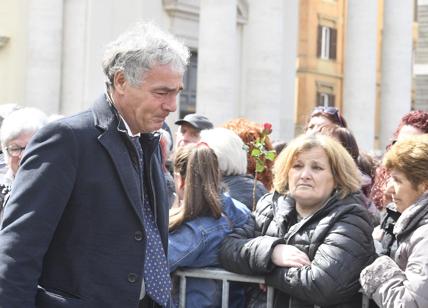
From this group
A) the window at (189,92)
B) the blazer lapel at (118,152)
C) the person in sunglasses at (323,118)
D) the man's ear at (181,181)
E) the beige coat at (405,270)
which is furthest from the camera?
the window at (189,92)

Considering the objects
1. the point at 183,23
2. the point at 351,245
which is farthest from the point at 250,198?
the point at 183,23

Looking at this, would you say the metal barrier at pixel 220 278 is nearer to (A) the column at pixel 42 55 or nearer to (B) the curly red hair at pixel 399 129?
(B) the curly red hair at pixel 399 129

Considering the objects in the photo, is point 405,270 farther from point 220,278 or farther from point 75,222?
point 75,222

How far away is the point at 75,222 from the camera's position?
2984 mm

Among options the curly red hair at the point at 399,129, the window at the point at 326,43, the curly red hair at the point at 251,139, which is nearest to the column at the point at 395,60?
the window at the point at 326,43

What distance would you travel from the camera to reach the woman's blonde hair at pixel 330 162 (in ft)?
14.8

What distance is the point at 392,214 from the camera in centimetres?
452

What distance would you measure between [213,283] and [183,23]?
18.1m

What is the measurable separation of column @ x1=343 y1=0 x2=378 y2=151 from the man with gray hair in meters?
22.7

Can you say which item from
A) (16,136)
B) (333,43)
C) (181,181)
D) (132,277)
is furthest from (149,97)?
(333,43)

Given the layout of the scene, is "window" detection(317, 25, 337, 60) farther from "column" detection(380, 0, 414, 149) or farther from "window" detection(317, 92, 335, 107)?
"column" detection(380, 0, 414, 149)

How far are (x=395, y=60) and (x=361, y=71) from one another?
2.72m

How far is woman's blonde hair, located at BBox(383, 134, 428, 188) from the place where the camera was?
4148mm

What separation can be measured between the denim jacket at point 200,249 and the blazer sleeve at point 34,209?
5.60 feet
